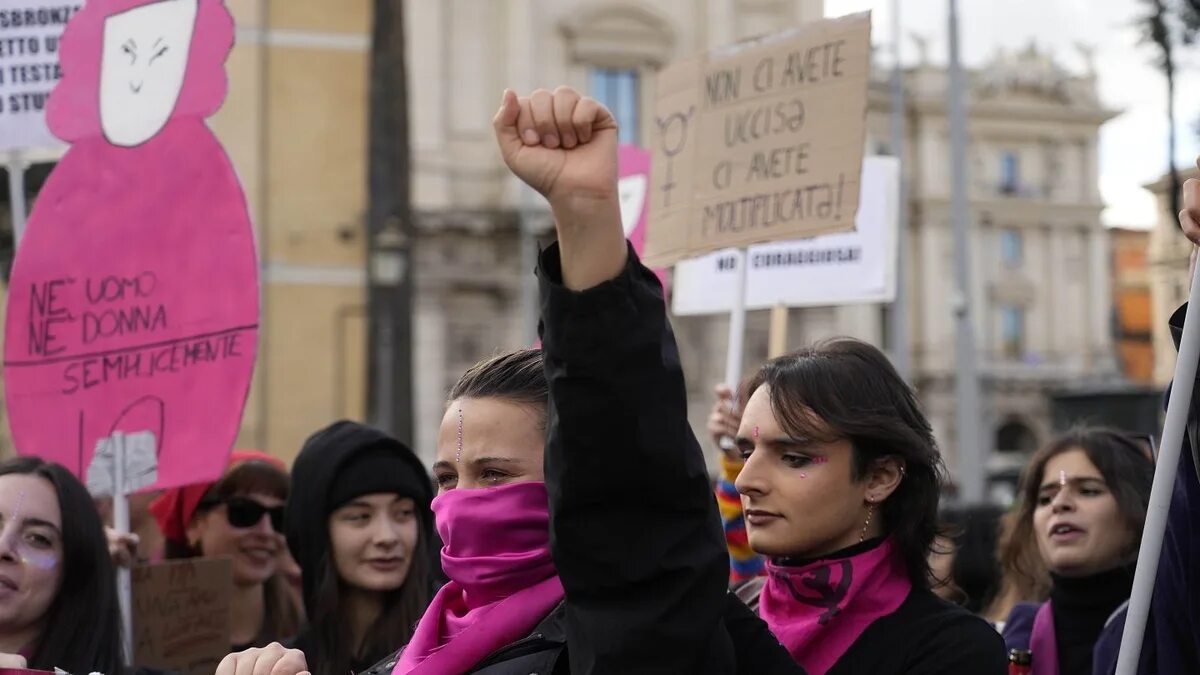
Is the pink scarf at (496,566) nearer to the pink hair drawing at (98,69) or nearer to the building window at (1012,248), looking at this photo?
the pink hair drawing at (98,69)

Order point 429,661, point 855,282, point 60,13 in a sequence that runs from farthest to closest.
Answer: point 855,282, point 60,13, point 429,661

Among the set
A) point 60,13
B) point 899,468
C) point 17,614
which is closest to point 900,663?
point 899,468

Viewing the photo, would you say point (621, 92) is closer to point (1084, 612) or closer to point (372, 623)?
point (372, 623)

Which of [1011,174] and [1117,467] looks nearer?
[1117,467]

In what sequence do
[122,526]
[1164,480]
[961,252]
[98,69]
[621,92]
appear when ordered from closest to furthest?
[1164,480], [122,526], [98,69], [961,252], [621,92]

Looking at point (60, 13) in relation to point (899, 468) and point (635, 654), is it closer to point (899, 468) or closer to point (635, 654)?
point (899, 468)

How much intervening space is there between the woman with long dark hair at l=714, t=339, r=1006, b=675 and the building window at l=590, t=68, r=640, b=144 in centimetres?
2819

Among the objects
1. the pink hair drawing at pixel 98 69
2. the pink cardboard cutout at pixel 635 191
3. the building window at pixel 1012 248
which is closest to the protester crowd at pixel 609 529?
the pink hair drawing at pixel 98 69

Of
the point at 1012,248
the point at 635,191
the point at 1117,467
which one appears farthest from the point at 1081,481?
the point at 1012,248

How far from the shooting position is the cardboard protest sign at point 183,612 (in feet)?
14.1

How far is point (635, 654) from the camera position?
6.45 feet

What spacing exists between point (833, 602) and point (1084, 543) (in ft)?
4.42

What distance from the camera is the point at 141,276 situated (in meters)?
4.51

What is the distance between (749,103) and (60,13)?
215cm
